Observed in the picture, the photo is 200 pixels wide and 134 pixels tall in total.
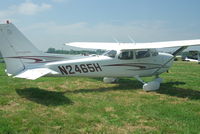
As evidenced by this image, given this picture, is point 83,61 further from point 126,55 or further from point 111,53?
point 126,55

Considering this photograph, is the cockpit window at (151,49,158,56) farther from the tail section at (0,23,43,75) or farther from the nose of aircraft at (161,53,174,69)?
the tail section at (0,23,43,75)

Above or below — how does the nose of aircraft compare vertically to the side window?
below

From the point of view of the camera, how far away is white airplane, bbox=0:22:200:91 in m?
7.11

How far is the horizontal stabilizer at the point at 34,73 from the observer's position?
6.51 m

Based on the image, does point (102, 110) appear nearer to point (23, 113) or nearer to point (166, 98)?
point (23, 113)

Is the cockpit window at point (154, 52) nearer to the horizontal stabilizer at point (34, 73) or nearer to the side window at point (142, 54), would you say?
the side window at point (142, 54)

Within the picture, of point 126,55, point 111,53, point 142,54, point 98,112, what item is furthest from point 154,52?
point 98,112

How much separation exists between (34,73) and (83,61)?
1.98 m

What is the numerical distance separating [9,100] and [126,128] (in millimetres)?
3799

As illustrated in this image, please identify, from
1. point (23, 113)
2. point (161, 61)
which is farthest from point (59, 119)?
point (161, 61)

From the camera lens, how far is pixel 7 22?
713 centimetres

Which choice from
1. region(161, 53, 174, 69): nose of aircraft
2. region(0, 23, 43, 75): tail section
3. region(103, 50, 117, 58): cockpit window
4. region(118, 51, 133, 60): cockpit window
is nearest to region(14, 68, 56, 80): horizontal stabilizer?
region(0, 23, 43, 75): tail section

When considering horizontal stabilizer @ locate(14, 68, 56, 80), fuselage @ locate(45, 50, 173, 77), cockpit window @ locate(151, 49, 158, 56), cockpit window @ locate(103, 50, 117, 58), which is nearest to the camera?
horizontal stabilizer @ locate(14, 68, 56, 80)

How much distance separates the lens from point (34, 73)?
265 inches
